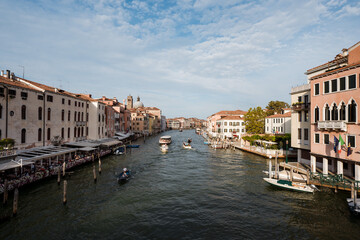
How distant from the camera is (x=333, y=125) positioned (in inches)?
822

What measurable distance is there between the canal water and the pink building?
411 cm

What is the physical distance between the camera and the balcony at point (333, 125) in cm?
2009

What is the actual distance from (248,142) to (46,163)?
44787 millimetres

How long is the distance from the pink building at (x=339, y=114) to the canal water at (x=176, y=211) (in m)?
4.11

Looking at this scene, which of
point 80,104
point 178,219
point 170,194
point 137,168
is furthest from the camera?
point 80,104

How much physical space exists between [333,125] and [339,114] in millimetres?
→ 1265

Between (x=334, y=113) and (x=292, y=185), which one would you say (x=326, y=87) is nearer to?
(x=334, y=113)

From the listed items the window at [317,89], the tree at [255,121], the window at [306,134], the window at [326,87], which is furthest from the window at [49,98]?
the tree at [255,121]

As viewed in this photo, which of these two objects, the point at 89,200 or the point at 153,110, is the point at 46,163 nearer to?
the point at 89,200

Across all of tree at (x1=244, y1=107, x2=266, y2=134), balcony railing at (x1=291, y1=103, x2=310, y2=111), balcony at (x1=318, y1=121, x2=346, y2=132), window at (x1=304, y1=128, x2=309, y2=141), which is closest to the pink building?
balcony at (x1=318, y1=121, x2=346, y2=132)

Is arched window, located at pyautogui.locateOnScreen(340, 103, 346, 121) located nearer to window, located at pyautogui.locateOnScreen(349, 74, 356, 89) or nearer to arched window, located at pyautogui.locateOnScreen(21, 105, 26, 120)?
window, located at pyautogui.locateOnScreen(349, 74, 356, 89)

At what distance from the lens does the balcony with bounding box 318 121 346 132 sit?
20.1 meters

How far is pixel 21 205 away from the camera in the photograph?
17891mm

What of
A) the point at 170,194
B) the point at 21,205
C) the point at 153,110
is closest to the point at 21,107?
the point at 21,205
